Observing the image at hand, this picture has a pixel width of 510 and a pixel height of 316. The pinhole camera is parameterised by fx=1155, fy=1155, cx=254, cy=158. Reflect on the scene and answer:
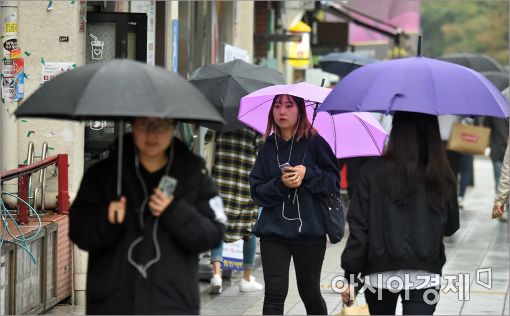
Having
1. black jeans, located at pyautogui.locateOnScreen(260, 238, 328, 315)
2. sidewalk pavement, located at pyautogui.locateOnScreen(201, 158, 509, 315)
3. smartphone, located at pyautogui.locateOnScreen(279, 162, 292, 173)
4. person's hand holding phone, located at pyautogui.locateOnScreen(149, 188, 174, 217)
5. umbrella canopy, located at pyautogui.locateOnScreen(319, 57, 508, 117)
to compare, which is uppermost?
umbrella canopy, located at pyautogui.locateOnScreen(319, 57, 508, 117)

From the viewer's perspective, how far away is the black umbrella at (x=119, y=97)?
4672mm

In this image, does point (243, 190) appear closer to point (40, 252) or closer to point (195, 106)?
point (40, 252)

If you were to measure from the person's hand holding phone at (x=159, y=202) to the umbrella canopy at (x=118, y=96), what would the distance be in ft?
1.09

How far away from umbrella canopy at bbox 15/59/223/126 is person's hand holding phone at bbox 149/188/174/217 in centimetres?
33

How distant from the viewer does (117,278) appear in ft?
16.1

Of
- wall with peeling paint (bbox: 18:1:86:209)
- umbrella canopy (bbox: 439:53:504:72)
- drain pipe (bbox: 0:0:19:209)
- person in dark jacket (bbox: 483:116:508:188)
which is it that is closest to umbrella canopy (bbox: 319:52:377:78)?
person in dark jacket (bbox: 483:116:508:188)

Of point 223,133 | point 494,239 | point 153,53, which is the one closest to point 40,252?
point 223,133

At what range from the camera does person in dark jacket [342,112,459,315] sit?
573cm

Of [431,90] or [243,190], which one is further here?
[243,190]

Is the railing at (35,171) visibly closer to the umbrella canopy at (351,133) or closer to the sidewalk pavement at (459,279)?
the sidewalk pavement at (459,279)

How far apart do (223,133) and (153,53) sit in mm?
2280

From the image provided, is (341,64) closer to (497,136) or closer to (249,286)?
(497,136)

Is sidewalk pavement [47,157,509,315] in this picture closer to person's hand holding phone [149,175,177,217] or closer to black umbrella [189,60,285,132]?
black umbrella [189,60,285,132]

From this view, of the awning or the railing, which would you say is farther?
the awning
